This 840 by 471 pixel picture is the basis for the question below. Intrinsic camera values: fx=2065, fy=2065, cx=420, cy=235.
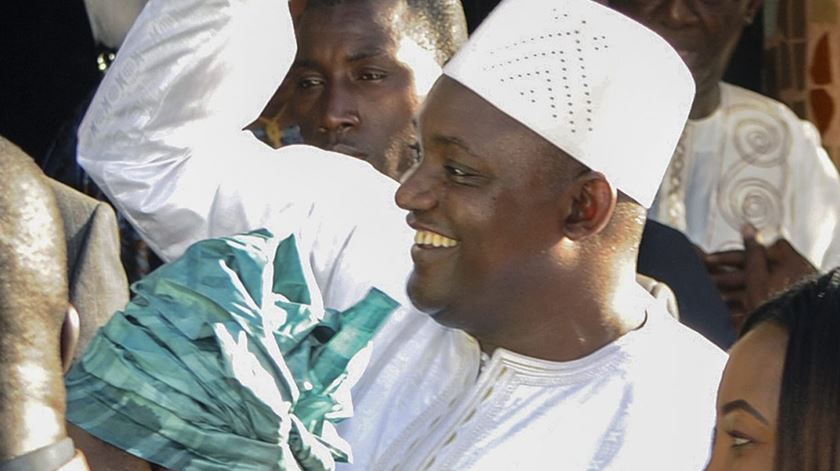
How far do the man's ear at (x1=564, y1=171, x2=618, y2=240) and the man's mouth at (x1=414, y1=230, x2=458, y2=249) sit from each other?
210mm

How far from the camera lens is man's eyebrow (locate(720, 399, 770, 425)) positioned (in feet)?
9.18

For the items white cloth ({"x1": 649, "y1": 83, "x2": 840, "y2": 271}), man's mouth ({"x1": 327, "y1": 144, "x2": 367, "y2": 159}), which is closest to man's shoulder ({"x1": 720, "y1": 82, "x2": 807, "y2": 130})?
white cloth ({"x1": 649, "y1": 83, "x2": 840, "y2": 271})

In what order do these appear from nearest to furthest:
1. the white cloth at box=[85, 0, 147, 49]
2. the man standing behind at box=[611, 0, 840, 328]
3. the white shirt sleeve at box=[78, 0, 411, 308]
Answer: the white shirt sleeve at box=[78, 0, 411, 308]
the white cloth at box=[85, 0, 147, 49]
the man standing behind at box=[611, 0, 840, 328]

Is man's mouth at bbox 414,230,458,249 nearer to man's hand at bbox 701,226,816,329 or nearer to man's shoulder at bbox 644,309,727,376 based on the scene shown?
man's shoulder at bbox 644,309,727,376

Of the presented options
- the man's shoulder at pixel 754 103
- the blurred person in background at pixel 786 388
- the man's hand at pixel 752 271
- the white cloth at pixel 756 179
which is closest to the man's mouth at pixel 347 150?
the man's hand at pixel 752 271

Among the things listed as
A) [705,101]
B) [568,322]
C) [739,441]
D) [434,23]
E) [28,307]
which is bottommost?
[28,307]

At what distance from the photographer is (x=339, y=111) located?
179 inches

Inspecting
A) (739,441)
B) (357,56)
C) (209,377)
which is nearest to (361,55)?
(357,56)

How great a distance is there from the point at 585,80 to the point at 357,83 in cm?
104

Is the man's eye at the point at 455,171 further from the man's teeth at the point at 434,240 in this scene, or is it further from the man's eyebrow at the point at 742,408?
the man's eyebrow at the point at 742,408

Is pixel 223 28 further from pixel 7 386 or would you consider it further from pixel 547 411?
pixel 7 386

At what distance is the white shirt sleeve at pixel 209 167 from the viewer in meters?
3.99

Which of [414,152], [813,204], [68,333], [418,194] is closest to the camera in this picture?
[68,333]

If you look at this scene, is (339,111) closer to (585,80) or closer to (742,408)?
A: (585,80)
